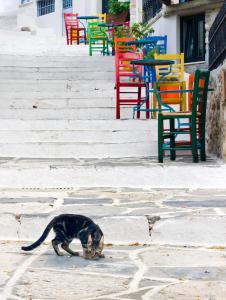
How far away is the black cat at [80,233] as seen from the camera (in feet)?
13.0

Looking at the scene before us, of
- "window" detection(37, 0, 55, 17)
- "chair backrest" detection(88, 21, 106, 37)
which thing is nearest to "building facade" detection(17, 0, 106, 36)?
"window" detection(37, 0, 55, 17)

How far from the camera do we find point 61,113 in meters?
11.2

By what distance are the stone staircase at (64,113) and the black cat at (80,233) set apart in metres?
4.95

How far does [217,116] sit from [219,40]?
103 cm

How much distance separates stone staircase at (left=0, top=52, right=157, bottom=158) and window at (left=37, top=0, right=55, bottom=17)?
18284 millimetres

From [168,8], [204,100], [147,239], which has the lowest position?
[147,239]

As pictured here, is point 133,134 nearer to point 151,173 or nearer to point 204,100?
point 204,100

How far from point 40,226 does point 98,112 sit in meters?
6.52

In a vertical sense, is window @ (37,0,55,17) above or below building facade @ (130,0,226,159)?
above

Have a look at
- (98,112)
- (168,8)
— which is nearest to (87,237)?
(98,112)

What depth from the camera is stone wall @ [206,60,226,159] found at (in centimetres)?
796

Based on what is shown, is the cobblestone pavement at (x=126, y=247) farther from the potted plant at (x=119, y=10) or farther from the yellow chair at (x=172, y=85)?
the potted plant at (x=119, y=10)

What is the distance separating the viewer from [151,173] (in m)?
7.04

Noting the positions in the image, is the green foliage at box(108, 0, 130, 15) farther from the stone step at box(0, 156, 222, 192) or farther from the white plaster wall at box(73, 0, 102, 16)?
the stone step at box(0, 156, 222, 192)
